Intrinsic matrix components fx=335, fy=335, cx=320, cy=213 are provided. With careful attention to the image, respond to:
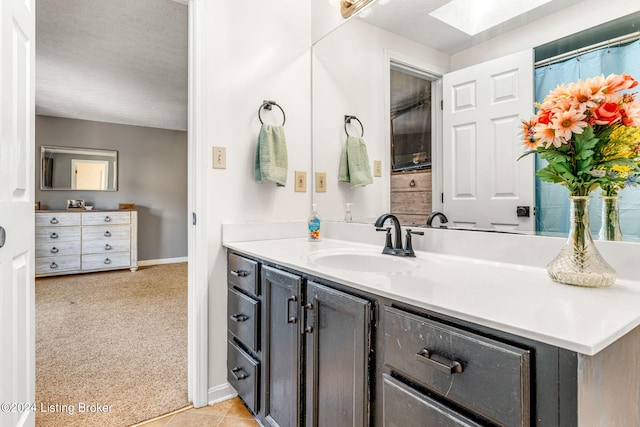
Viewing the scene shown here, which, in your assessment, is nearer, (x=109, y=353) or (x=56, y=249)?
(x=109, y=353)

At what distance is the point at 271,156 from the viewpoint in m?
1.78

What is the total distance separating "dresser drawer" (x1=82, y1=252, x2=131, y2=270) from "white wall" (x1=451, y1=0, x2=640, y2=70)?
4.95 metres

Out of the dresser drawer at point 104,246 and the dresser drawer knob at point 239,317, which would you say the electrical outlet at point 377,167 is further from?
the dresser drawer at point 104,246

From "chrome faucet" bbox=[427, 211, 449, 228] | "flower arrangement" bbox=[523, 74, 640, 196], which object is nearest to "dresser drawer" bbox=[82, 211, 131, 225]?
"chrome faucet" bbox=[427, 211, 449, 228]

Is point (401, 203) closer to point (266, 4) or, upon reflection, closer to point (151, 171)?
point (266, 4)

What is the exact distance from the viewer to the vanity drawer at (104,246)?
4555 millimetres

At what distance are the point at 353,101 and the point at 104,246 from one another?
435 cm

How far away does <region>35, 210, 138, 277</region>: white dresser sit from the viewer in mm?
4281

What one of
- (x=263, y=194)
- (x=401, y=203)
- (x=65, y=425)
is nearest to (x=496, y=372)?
(x=401, y=203)

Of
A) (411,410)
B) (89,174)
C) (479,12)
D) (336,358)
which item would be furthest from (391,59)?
(89,174)

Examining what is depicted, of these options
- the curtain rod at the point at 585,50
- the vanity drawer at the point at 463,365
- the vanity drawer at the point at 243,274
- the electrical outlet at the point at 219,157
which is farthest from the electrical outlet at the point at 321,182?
the vanity drawer at the point at 463,365

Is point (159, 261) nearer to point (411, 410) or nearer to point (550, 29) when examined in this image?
point (411, 410)

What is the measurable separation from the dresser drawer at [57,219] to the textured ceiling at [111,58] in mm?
1383

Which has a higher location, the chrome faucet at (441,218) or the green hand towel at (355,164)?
the green hand towel at (355,164)
